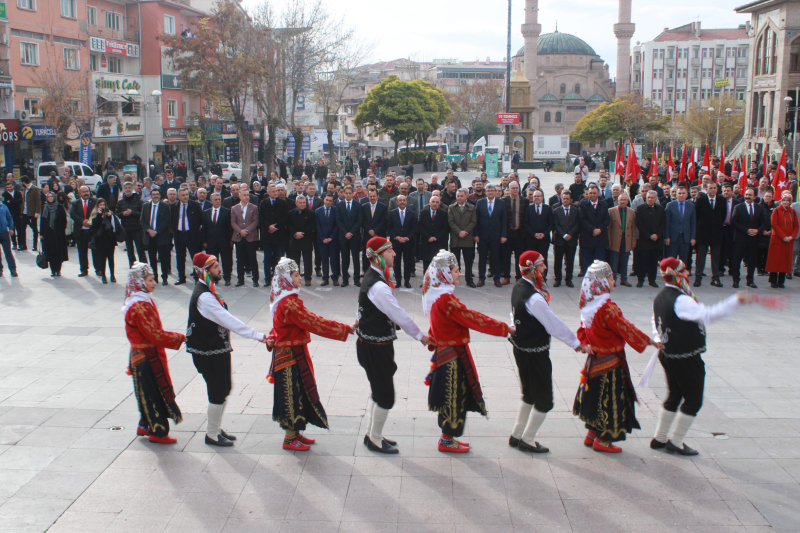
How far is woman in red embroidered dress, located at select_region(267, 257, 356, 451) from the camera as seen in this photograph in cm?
602

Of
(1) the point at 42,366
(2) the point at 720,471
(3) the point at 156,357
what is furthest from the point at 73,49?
(2) the point at 720,471

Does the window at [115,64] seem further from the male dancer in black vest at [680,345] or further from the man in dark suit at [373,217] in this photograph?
the male dancer in black vest at [680,345]

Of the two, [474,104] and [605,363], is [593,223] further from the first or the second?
[474,104]

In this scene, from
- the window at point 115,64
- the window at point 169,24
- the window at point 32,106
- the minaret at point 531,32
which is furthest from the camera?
the minaret at point 531,32

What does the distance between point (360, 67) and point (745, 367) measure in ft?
121

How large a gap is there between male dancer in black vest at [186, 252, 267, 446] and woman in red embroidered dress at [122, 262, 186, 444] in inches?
8.4

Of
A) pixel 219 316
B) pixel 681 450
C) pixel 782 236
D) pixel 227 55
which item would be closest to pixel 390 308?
pixel 219 316

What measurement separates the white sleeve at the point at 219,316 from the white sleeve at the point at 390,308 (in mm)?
998

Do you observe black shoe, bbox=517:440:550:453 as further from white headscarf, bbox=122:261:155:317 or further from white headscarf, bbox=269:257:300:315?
white headscarf, bbox=122:261:155:317

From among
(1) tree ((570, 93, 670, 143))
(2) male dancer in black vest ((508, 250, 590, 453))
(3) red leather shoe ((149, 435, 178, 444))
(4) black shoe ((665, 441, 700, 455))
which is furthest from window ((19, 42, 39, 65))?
(1) tree ((570, 93, 670, 143))

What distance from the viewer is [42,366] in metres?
8.59

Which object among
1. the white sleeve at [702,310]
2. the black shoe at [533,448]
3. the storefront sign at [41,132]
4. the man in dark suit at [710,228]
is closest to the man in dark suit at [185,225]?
the black shoe at [533,448]

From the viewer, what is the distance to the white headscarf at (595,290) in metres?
5.95

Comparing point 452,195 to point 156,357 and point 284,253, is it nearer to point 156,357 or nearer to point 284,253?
point 284,253
